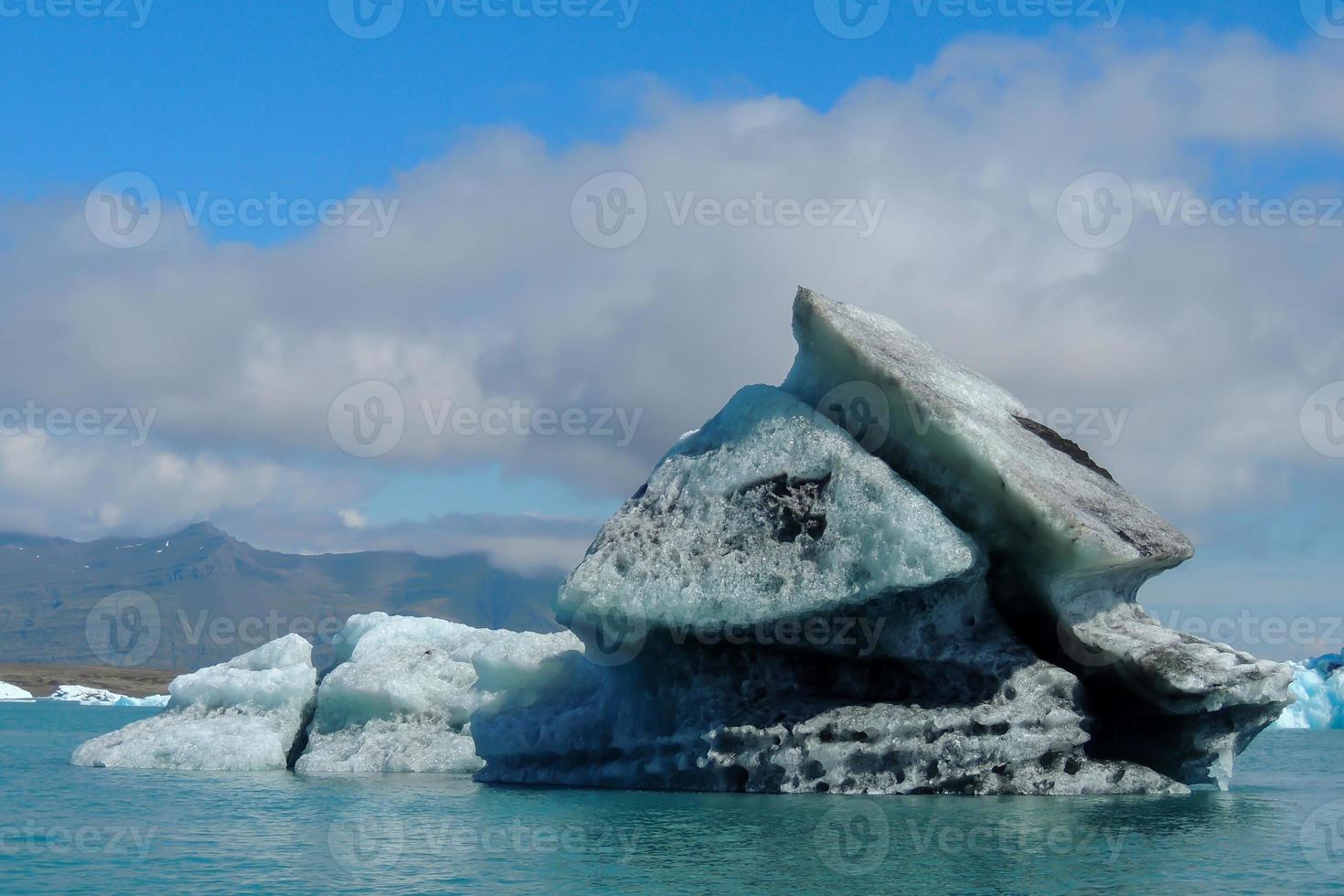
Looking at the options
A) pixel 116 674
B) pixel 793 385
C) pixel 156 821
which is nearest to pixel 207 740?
pixel 156 821

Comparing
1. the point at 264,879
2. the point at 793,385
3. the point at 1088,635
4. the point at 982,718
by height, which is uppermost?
the point at 793,385

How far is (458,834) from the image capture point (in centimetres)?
1675

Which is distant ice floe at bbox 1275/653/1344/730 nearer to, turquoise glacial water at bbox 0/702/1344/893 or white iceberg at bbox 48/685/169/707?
turquoise glacial water at bbox 0/702/1344/893

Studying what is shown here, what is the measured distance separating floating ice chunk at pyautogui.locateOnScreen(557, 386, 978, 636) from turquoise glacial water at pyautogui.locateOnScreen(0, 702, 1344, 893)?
3.03m

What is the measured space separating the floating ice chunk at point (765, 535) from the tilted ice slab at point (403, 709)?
5471 millimetres

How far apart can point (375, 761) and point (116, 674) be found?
189 m

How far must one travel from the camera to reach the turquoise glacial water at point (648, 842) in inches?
535

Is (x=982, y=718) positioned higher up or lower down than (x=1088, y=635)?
lower down

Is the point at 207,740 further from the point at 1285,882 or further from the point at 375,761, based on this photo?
the point at 1285,882

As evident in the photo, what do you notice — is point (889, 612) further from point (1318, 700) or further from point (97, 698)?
point (97, 698)

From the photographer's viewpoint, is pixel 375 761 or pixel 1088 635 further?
pixel 375 761

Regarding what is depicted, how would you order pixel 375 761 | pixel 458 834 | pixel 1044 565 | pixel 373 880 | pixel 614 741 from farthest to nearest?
pixel 375 761 < pixel 614 741 < pixel 1044 565 < pixel 458 834 < pixel 373 880

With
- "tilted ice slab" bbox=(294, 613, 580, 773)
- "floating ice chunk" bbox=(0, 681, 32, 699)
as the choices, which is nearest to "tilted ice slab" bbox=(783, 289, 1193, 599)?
"tilted ice slab" bbox=(294, 613, 580, 773)

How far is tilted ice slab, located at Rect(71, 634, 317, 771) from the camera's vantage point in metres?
27.6
